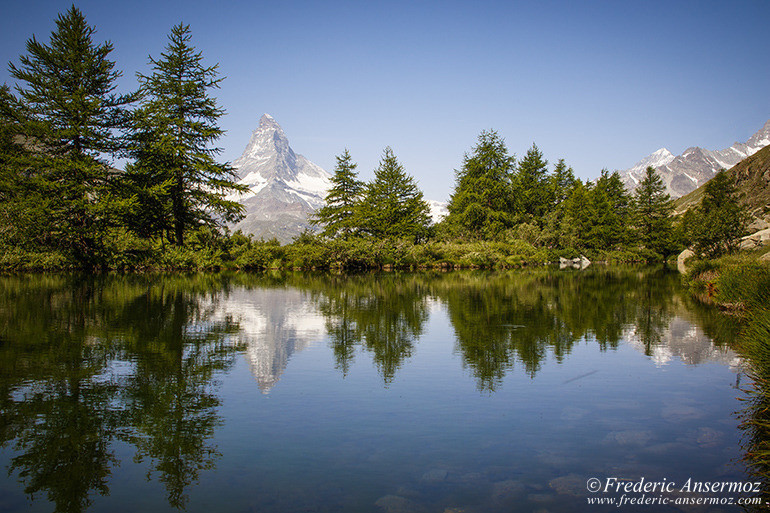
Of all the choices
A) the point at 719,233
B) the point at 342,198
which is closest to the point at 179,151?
the point at 342,198

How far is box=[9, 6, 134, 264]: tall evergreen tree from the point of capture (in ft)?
100

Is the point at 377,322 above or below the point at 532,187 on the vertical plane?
below

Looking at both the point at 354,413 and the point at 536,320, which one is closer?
the point at 354,413

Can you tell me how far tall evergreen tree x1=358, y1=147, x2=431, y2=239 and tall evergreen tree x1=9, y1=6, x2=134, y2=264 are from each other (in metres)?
25.1

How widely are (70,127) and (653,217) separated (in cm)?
6845

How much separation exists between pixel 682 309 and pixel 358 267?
3032 cm

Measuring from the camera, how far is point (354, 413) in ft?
20.7

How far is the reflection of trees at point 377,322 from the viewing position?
32.0 ft

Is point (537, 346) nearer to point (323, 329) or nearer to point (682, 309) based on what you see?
point (323, 329)

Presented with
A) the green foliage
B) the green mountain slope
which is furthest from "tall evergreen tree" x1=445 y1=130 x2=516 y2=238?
the green mountain slope

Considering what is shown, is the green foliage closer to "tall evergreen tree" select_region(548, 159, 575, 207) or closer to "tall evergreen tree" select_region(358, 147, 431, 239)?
"tall evergreen tree" select_region(548, 159, 575, 207)

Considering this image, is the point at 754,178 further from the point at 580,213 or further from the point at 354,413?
the point at 354,413

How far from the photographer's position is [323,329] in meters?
12.7

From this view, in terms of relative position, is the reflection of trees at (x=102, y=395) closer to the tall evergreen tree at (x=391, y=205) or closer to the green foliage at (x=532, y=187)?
A: the tall evergreen tree at (x=391, y=205)
